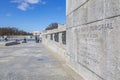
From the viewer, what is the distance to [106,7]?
461cm

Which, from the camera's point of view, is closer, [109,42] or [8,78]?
[109,42]

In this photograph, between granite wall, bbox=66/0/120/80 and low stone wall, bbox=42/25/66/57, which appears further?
low stone wall, bbox=42/25/66/57

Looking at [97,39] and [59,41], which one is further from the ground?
[97,39]

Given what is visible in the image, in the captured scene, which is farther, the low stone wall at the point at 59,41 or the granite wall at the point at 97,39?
the low stone wall at the point at 59,41

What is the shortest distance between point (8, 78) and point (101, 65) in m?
3.87

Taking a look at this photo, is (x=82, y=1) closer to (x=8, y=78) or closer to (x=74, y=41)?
(x=74, y=41)

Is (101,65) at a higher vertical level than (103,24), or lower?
lower

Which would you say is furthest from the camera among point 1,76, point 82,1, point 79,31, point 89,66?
point 1,76

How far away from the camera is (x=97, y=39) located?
532 centimetres

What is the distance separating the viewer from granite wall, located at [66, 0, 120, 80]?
4194mm

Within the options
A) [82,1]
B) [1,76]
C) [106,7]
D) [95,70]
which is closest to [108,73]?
[95,70]

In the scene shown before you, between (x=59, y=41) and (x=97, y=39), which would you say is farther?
(x=59, y=41)

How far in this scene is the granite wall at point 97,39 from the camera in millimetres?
4194

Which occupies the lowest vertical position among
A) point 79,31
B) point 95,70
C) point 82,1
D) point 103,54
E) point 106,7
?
point 95,70
